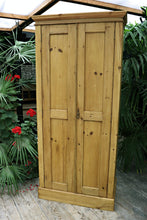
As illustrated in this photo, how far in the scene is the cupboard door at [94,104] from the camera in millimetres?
1703

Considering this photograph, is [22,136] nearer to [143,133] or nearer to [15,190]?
[15,190]

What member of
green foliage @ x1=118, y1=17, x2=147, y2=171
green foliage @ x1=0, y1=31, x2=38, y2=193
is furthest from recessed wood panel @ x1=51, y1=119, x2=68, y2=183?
green foliage @ x1=118, y1=17, x2=147, y2=171

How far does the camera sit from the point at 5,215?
1862 mm

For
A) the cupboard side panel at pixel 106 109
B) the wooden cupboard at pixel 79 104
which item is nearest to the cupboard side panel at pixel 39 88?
the wooden cupboard at pixel 79 104

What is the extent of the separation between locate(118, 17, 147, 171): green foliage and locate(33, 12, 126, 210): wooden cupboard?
49 cm

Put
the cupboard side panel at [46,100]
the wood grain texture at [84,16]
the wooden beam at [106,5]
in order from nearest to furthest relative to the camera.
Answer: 1. the wood grain texture at [84,16]
2. the cupboard side panel at [46,100]
3. the wooden beam at [106,5]

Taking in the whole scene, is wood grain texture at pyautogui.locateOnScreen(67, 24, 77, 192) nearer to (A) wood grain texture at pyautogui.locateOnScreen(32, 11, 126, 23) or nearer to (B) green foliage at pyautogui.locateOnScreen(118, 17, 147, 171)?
(A) wood grain texture at pyautogui.locateOnScreen(32, 11, 126, 23)

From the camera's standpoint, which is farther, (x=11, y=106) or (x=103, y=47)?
(x=11, y=106)

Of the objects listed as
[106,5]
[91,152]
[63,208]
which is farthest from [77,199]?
[106,5]

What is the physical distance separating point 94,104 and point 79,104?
0.14 m

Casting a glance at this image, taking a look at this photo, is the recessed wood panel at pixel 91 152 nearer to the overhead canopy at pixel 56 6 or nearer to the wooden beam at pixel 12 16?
the overhead canopy at pixel 56 6

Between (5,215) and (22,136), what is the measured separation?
80cm

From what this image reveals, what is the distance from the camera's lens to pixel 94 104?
182cm

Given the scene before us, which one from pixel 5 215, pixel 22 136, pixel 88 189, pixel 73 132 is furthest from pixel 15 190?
pixel 73 132
